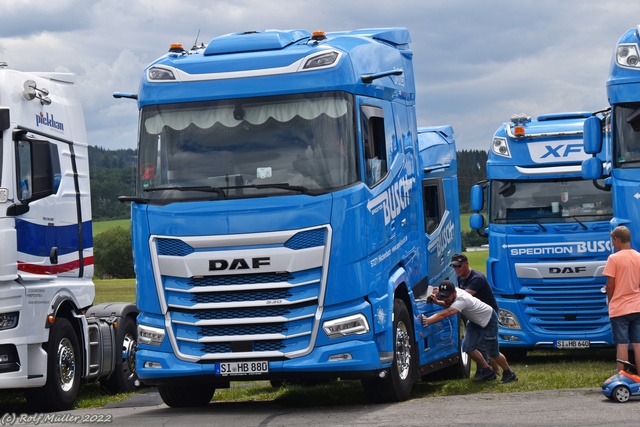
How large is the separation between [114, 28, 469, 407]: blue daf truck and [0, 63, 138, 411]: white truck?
4.70ft

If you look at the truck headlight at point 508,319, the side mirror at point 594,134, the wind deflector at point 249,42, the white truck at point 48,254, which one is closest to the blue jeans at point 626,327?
the side mirror at point 594,134

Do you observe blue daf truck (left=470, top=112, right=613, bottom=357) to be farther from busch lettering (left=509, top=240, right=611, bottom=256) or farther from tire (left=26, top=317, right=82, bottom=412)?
tire (left=26, top=317, right=82, bottom=412)

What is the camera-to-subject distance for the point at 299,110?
12.1 metres

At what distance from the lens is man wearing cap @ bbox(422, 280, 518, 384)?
48.6ft

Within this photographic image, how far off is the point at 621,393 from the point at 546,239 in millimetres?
6878

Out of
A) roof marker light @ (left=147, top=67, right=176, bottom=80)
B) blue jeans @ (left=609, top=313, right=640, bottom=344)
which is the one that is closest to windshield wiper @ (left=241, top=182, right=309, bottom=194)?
roof marker light @ (left=147, top=67, right=176, bottom=80)

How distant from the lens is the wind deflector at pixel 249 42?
12.5 meters

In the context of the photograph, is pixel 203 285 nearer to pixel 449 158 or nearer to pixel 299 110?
pixel 299 110

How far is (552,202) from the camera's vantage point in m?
18.6

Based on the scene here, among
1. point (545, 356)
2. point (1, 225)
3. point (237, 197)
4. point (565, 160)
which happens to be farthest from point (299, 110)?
point (545, 356)

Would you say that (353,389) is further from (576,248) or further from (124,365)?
(576,248)

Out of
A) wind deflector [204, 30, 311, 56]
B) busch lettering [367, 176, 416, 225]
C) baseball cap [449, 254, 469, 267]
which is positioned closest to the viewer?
busch lettering [367, 176, 416, 225]

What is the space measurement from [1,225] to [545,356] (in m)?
12.0

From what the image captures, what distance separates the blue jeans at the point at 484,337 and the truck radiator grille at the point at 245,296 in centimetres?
405
